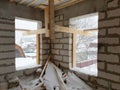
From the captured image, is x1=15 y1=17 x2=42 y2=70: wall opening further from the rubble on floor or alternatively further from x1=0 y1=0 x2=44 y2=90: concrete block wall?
the rubble on floor

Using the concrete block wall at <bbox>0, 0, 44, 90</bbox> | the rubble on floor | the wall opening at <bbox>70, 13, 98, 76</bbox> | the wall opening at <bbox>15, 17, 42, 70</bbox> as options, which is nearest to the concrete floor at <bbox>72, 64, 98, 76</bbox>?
the wall opening at <bbox>70, 13, 98, 76</bbox>

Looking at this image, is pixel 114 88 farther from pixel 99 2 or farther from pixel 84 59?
pixel 99 2

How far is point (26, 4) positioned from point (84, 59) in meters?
2.10

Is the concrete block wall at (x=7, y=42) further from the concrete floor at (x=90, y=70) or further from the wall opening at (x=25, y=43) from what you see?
the concrete floor at (x=90, y=70)

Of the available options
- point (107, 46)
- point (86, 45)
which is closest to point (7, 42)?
point (86, 45)

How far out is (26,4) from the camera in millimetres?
3111

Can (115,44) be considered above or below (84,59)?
above

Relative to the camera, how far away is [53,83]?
2.66 metres

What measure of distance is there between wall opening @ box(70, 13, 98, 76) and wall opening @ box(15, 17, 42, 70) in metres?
1.12

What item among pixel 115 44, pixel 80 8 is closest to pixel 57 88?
pixel 115 44

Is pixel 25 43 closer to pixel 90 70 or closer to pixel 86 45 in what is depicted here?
pixel 86 45

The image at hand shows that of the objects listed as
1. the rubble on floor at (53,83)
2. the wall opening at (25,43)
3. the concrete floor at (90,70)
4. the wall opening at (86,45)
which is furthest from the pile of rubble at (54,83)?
the wall opening at (25,43)

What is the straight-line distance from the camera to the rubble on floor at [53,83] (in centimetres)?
259

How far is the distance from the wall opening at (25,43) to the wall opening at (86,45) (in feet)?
3.68
